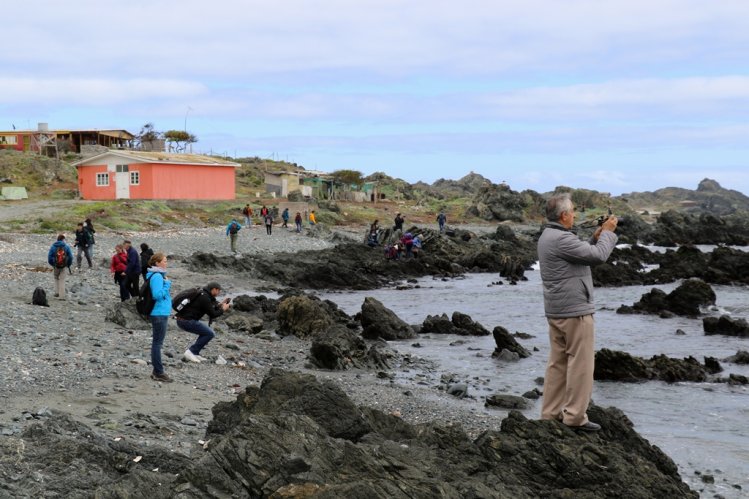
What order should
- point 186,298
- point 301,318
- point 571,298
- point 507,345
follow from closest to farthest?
point 571,298
point 186,298
point 507,345
point 301,318

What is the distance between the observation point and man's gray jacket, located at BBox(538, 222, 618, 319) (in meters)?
8.22

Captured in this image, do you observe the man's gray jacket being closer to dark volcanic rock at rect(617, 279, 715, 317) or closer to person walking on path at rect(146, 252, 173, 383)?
person walking on path at rect(146, 252, 173, 383)

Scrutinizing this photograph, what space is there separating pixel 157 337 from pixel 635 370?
10.9 metres

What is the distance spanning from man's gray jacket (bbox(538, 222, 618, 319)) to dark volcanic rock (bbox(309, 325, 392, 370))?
10.1 meters

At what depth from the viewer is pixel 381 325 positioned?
23.9 metres

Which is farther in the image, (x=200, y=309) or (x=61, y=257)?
(x=61, y=257)

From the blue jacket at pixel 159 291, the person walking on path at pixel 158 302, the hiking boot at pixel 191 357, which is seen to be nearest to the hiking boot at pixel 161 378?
the person walking on path at pixel 158 302

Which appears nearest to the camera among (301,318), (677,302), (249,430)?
(249,430)

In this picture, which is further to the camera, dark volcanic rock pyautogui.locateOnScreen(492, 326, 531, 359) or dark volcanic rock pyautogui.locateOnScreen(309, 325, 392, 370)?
dark volcanic rock pyautogui.locateOnScreen(492, 326, 531, 359)

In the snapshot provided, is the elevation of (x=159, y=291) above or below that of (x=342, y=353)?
above

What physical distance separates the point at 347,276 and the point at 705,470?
2776 cm

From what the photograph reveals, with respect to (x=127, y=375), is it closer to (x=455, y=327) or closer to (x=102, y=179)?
(x=455, y=327)

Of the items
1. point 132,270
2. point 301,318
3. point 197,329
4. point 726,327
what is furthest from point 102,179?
point 197,329

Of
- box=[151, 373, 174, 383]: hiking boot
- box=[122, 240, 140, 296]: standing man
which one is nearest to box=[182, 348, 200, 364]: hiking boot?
box=[151, 373, 174, 383]: hiking boot
